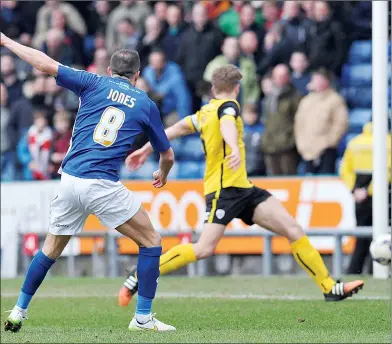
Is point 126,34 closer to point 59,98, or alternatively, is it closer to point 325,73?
point 59,98

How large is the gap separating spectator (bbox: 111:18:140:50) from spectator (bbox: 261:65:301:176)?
3.63 m

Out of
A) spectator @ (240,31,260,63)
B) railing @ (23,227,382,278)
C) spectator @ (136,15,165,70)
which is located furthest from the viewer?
spectator @ (136,15,165,70)

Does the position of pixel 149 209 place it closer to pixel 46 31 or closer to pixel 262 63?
pixel 262 63

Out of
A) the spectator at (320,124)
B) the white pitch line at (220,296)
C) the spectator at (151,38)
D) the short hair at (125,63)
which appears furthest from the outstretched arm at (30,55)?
the spectator at (151,38)

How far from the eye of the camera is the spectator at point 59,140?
2005 cm

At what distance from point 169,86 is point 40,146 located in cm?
254

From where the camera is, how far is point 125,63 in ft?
29.2

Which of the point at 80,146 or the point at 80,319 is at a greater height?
the point at 80,146

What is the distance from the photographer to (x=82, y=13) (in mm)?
22047

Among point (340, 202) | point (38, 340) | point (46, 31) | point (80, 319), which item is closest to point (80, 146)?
point (38, 340)

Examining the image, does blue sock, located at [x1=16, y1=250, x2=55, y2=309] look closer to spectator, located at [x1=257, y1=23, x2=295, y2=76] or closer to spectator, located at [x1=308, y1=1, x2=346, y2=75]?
spectator, located at [x1=308, y1=1, x2=346, y2=75]

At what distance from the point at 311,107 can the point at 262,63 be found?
1.58 m

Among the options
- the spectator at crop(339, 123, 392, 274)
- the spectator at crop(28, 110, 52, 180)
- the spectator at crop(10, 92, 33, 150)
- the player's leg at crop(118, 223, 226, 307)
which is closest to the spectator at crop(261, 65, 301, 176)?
the spectator at crop(339, 123, 392, 274)

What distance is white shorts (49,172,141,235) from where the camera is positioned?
876cm
